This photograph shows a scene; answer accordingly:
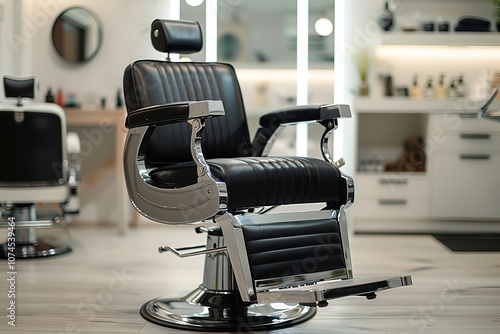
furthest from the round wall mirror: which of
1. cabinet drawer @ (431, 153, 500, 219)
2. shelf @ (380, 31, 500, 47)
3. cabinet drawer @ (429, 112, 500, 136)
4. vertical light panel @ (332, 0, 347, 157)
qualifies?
cabinet drawer @ (431, 153, 500, 219)

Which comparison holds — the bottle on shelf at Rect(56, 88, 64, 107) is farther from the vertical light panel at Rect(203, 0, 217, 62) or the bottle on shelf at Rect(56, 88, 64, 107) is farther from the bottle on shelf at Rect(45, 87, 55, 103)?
the vertical light panel at Rect(203, 0, 217, 62)

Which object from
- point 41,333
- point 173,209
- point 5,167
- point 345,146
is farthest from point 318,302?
point 345,146

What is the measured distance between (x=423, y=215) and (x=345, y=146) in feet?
2.55

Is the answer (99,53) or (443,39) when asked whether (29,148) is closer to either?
(99,53)

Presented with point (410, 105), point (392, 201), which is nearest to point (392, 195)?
point (392, 201)

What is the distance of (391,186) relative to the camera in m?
4.72

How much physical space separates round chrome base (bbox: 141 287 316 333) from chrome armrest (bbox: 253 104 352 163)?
1.90 ft

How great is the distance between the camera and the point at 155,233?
4.73m

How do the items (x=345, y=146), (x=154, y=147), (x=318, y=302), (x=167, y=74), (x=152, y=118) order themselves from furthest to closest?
1. (x=345, y=146)
2. (x=167, y=74)
3. (x=154, y=147)
4. (x=152, y=118)
5. (x=318, y=302)

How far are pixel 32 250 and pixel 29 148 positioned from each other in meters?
0.58

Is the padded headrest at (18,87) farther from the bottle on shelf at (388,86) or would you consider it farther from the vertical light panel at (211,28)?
the bottle on shelf at (388,86)

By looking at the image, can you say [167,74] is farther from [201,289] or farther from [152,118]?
[201,289]

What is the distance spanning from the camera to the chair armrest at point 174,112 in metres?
2.12

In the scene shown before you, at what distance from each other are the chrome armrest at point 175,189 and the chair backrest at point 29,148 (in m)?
1.36
